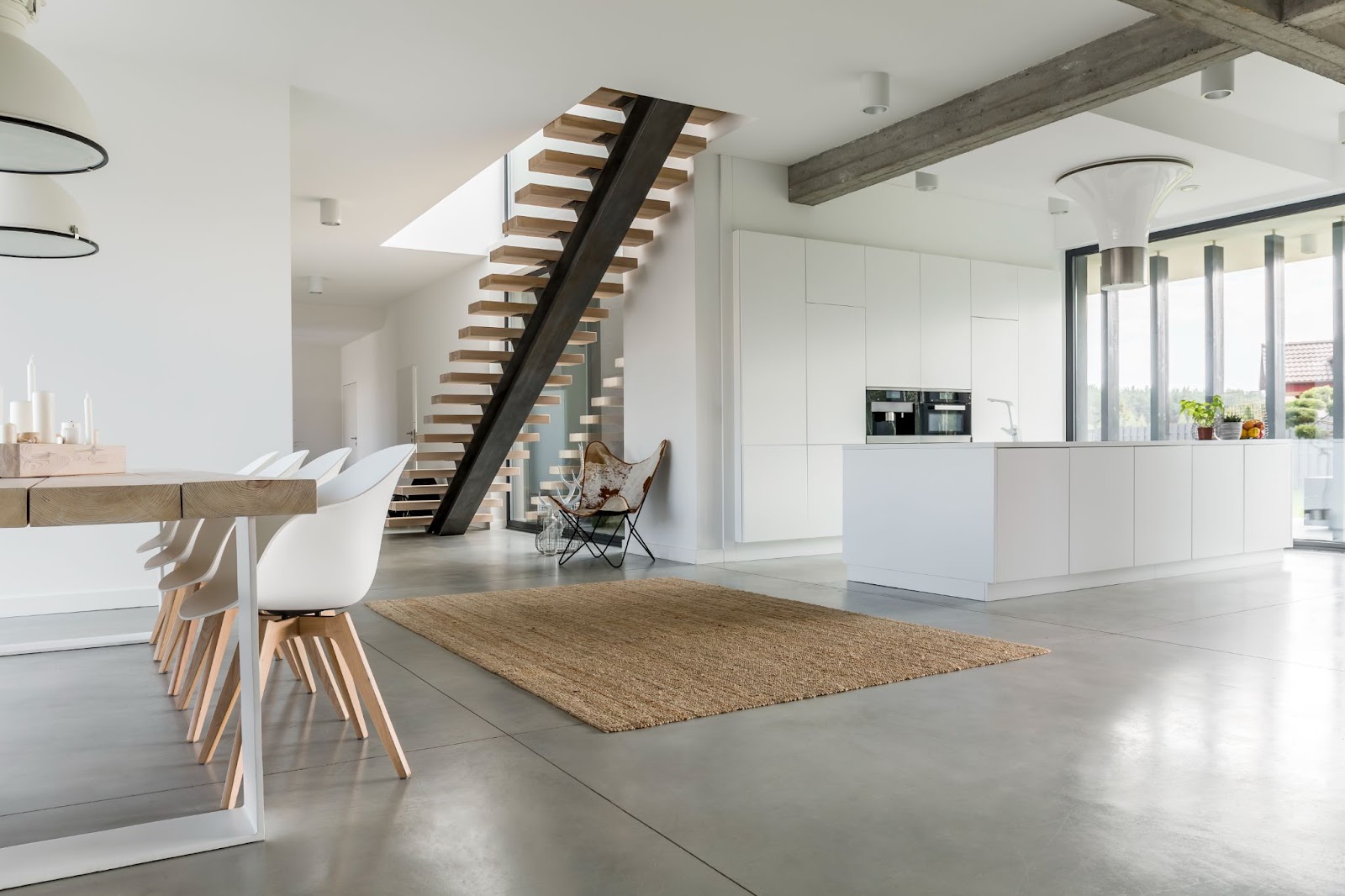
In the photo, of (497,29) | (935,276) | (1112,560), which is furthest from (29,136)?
(935,276)

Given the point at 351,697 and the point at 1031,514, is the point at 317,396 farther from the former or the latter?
the point at 351,697

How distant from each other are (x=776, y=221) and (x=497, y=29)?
2944 millimetres

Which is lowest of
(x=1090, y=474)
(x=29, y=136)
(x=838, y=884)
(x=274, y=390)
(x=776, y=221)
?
(x=838, y=884)

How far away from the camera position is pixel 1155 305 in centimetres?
852

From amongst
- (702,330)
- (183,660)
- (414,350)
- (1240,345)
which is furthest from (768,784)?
(414,350)

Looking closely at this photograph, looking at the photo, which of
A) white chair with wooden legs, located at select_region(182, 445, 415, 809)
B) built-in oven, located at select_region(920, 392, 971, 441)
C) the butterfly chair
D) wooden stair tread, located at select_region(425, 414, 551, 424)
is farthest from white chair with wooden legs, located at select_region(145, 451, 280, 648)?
built-in oven, located at select_region(920, 392, 971, 441)

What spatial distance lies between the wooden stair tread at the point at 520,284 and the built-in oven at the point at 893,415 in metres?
2.18

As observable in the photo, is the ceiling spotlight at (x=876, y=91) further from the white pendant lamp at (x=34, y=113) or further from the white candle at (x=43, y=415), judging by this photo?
the white candle at (x=43, y=415)

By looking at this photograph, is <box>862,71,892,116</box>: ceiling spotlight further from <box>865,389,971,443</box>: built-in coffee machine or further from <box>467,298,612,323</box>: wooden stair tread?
<box>467,298,612,323</box>: wooden stair tread

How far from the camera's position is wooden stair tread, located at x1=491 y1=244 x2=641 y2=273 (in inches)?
280

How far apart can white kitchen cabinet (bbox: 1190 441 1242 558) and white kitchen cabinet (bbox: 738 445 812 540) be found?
8.30 feet

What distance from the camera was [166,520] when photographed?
190 centimetres

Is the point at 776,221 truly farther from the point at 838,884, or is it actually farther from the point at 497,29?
the point at 838,884

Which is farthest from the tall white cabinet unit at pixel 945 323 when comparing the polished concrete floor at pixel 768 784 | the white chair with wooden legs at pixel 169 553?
the white chair with wooden legs at pixel 169 553
